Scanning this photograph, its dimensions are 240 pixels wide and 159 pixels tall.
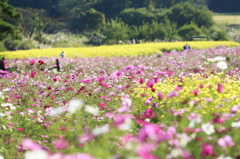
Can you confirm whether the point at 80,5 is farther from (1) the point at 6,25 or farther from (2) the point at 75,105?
(2) the point at 75,105

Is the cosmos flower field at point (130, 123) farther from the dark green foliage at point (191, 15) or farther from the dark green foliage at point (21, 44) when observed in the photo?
the dark green foliage at point (191, 15)

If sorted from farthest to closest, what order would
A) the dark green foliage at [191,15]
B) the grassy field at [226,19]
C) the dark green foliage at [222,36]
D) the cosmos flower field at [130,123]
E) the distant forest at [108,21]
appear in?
the grassy field at [226,19]
the dark green foliage at [191,15]
the dark green foliage at [222,36]
the distant forest at [108,21]
the cosmos flower field at [130,123]

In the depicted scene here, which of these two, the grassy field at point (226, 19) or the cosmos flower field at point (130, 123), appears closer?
the cosmos flower field at point (130, 123)

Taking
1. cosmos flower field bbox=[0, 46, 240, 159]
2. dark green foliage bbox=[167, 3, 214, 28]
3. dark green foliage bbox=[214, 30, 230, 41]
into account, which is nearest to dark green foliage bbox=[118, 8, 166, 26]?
dark green foliage bbox=[167, 3, 214, 28]

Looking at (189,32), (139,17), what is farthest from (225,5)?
(189,32)

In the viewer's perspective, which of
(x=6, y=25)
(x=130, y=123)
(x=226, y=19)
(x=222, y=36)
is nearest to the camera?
(x=130, y=123)

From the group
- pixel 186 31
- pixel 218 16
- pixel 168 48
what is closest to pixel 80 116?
pixel 168 48

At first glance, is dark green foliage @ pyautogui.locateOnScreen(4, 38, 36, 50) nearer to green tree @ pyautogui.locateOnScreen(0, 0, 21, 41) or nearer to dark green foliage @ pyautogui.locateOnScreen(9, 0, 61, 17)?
green tree @ pyautogui.locateOnScreen(0, 0, 21, 41)

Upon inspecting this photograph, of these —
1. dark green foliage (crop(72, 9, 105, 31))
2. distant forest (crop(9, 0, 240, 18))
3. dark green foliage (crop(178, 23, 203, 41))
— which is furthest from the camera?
distant forest (crop(9, 0, 240, 18))

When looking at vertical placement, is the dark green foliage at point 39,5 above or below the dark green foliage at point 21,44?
above

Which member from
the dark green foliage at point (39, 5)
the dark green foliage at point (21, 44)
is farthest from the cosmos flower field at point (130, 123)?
the dark green foliage at point (39, 5)

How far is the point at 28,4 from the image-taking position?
59.4 meters

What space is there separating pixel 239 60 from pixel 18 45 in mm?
20669

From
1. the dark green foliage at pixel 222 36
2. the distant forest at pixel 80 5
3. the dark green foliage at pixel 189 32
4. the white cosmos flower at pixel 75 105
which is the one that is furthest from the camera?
the distant forest at pixel 80 5
